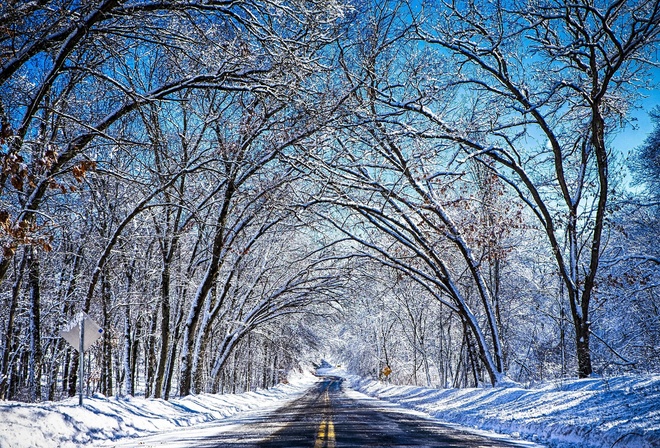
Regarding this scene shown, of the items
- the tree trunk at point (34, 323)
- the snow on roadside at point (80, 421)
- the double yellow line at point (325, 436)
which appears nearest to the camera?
the snow on roadside at point (80, 421)

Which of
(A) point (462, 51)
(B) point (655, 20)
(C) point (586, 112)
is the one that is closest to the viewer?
(B) point (655, 20)

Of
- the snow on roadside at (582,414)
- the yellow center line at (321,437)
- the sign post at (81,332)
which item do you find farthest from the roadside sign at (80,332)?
the snow on roadside at (582,414)

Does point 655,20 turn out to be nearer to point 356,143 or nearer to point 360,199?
point 356,143

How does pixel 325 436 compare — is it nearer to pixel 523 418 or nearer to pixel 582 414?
pixel 523 418

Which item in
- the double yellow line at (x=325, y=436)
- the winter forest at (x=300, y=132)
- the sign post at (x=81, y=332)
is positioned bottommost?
the double yellow line at (x=325, y=436)

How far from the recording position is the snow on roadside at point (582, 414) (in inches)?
246

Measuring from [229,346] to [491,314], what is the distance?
55.9 ft

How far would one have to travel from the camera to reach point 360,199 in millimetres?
17766

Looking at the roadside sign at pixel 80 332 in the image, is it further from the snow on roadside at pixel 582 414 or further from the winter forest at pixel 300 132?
the snow on roadside at pixel 582 414

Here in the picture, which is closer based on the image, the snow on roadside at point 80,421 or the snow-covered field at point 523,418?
the snow-covered field at point 523,418

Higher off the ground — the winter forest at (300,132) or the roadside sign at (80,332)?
the winter forest at (300,132)

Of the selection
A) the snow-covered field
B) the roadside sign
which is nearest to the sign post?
the roadside sign

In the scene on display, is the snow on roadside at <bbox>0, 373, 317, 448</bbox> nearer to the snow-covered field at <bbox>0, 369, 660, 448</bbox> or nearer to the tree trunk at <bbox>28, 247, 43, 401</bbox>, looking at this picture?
the snow-covered field at <bbox>0, 369, 660, 448</bbox>

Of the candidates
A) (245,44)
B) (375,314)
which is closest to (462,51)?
(245,44)
